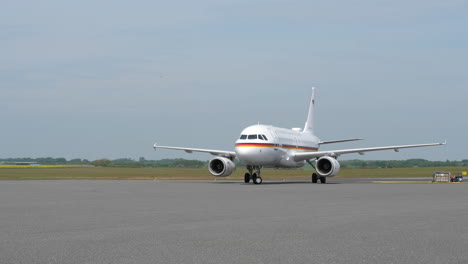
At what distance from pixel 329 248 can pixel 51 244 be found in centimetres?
468

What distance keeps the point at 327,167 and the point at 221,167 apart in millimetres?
7635

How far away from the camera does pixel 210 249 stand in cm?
960

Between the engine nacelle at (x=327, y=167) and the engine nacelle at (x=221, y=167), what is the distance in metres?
6.16

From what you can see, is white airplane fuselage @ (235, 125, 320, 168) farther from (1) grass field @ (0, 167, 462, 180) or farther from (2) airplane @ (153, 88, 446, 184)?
(1) grass field @ (0, 167, 462, 180)

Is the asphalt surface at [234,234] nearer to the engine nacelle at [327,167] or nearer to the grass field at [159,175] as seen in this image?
the engine nacelle at [327,167]

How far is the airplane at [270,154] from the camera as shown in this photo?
4031 cm

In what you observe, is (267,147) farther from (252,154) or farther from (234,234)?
(234,234)

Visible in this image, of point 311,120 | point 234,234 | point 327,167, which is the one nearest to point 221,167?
point 327,167

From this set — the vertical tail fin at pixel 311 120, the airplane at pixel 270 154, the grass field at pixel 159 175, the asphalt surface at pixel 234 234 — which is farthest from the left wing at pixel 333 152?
the asphalt surface at pixel 234 234

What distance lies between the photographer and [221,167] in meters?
43.3

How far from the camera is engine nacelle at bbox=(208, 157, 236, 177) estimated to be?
42.5m

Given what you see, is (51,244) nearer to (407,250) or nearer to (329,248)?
(329,248)

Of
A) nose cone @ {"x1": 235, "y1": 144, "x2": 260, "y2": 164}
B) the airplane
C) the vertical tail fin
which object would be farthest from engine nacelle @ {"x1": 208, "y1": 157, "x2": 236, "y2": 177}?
the vertical tail fin

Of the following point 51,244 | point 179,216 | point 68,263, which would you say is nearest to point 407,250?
point 68,263
